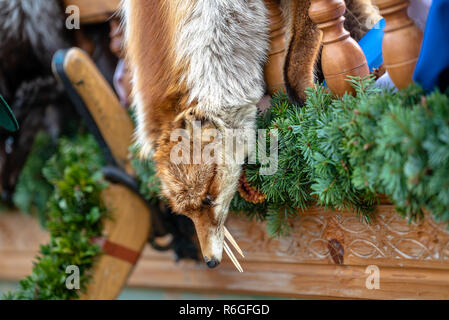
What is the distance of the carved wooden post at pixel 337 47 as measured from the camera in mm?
652

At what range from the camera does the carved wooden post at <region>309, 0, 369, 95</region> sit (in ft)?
2.14

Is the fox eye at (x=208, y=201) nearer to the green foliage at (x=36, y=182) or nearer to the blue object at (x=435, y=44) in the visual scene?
the blue object at (x=435, y=44)

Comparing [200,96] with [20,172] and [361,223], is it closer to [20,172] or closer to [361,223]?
[361,223]

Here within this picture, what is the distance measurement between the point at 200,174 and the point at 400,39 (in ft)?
1.21

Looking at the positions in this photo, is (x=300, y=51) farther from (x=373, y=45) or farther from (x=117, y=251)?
(x=117, y=251)

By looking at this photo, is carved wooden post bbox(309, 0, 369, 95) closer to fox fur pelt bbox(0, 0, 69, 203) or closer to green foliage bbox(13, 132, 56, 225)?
fox fur pelt bbox(0, 0, 69, 203)

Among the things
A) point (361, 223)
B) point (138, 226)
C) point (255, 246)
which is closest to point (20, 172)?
point (138, 226)

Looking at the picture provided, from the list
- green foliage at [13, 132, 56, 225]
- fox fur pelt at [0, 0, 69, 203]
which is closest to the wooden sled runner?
fox fur pelt at [0, 0, 69, 203]

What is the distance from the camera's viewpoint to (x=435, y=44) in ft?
1.80

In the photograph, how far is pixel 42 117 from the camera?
1.56 meters

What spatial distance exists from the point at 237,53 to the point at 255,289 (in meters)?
0.74

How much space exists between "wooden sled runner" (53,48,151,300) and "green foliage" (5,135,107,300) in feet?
0.12

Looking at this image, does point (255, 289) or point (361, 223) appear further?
point (255, 289)

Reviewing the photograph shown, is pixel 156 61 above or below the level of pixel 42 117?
above
